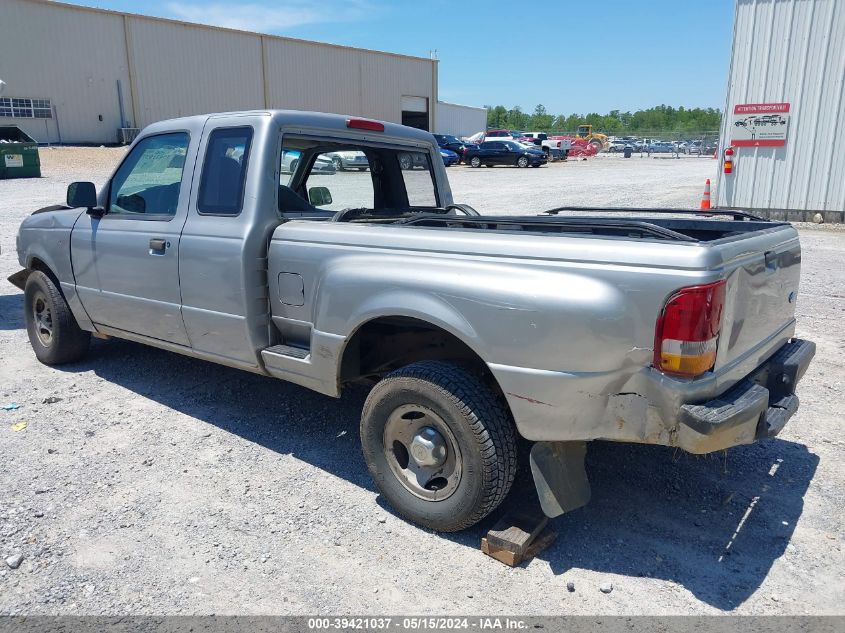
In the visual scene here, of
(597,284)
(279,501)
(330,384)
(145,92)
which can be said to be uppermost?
(145,92)

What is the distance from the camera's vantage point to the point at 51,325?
550 centimetres

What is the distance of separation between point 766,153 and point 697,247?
1195 centimetres

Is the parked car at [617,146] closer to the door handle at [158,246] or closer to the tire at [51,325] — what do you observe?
the tire at [51,325]

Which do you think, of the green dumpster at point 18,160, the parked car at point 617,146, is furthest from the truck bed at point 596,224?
the parked car at point 617,146

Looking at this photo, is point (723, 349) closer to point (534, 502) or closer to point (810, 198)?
point (534, 502)

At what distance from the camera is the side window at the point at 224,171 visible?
12.9 feet

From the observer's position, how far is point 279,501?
3.52 metres

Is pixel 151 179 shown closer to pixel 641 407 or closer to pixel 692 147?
pixel 641 407

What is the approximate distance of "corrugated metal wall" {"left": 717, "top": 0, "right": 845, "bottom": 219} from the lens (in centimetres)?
1164

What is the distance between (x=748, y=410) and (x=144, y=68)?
39.8 metres

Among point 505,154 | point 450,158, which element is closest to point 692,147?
point 505,154

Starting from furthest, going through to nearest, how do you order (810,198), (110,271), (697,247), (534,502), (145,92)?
1. (145,92)
2. (810,198)
3. (110,271)
4. (534,502)
5. (697,247)

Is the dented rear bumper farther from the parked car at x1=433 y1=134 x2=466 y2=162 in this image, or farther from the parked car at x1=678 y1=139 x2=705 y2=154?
the parked car at x1=678 y1=139 x2=705 y2=154

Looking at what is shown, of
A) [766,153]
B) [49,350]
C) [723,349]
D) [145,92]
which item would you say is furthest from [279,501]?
[145,92]
